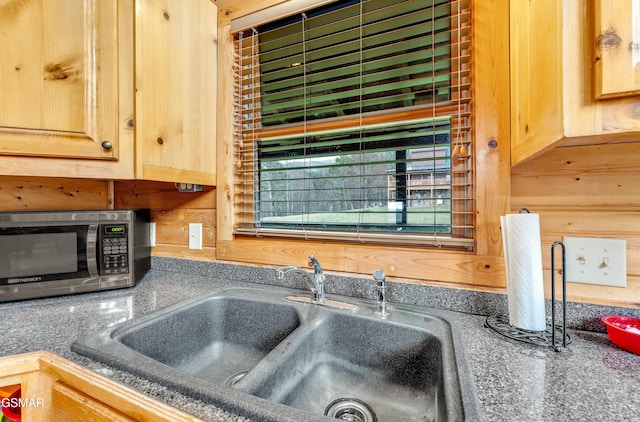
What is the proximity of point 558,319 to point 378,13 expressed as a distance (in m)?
1.15

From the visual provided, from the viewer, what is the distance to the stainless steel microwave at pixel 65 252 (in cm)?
96

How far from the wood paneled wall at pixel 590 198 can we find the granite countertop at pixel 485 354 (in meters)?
0.07

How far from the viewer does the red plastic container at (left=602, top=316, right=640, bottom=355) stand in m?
0.61

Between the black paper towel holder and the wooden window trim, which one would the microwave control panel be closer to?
the wooden window trim

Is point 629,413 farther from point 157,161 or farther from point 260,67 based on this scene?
point 260,67

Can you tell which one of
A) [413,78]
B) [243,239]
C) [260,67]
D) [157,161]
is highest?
[260,67]

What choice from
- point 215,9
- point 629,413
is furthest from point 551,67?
point 215,9

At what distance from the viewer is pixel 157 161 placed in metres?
1.02

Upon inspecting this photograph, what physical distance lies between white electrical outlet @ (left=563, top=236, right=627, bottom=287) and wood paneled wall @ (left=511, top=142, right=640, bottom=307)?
0.02m

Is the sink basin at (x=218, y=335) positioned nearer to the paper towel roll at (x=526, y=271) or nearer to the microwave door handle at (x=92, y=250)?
the microwave door handle at (x=92, y=250)

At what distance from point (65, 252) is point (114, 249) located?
0.14 meters

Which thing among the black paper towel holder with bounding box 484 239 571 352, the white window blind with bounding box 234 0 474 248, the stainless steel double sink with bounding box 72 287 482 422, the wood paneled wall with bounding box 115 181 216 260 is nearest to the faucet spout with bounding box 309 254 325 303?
the stainless steel double sink with bounding box 72 287 482 422

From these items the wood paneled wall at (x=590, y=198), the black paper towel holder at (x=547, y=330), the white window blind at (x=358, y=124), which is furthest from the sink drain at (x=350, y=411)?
the wood paneled wall at (x=590, y=198)

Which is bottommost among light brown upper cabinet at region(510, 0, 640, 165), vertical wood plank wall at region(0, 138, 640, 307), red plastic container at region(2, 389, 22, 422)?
red plastic container at region(2, 389, 22, 422)
